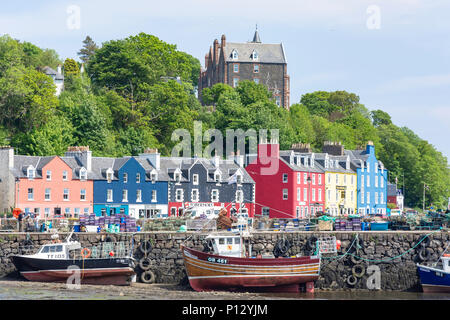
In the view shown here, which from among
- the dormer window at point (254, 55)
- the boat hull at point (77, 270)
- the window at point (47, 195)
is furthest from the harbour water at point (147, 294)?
the dormer window at point (254, 55)

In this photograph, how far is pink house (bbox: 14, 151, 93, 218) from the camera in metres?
69.8

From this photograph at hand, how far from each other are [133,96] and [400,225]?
177 feet

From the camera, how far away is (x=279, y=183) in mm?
82500

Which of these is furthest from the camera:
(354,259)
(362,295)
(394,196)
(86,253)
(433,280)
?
(394,196)

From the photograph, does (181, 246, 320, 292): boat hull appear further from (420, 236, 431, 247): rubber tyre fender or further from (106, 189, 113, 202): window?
(106, 189, 113, 202): window

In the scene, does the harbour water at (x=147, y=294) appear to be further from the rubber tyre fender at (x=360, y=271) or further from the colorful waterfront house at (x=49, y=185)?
the colorful waterfront house at (x=49, y=185)

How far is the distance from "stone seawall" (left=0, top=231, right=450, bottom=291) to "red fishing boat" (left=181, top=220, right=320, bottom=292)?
2344mm

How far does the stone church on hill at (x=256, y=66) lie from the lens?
132m

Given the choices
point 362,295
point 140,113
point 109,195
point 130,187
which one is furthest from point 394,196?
point 362,295

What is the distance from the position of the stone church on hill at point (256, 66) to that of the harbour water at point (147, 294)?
85.4 meters

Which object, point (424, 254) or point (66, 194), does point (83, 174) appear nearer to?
point (66, 194)

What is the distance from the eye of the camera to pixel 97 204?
243ft

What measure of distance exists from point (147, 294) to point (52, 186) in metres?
29.7
